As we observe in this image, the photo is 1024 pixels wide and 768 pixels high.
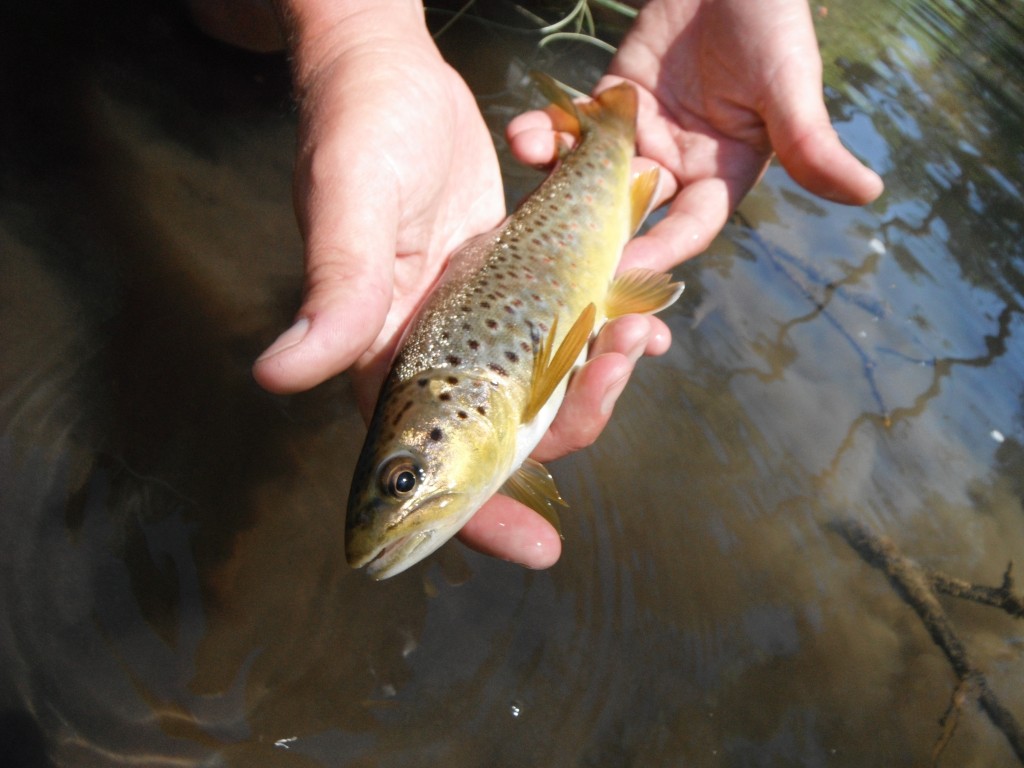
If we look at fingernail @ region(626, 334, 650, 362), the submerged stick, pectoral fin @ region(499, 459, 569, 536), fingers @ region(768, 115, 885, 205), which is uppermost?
fingers @ region(768, 115, 885, 205)

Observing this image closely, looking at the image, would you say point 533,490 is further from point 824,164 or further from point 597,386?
point 824,164

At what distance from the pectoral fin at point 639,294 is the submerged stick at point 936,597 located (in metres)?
1.84

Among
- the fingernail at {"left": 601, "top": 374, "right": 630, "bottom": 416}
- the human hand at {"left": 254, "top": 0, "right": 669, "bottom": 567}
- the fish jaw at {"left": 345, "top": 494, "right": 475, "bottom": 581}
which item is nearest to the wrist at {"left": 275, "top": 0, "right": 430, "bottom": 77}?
the human hand at {"left": 254, "top": 0, "right": 669, "bottom": 567}

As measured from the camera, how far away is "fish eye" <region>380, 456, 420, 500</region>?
7.00 ft

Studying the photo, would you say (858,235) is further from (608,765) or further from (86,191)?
(86,191)

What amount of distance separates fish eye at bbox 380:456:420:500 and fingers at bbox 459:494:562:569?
0.56 m

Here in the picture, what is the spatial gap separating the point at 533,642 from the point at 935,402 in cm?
363

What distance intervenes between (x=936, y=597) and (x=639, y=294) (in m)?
2.45

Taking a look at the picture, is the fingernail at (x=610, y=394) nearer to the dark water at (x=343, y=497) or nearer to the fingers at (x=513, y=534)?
the fingers at (x=513, y=534)

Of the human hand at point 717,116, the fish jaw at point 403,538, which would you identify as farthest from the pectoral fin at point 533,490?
the human hand at point 717,116

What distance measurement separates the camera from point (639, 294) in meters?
3.22

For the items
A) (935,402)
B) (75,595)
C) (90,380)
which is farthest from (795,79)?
(75,595)

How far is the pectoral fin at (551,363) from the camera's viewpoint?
2.51 metres

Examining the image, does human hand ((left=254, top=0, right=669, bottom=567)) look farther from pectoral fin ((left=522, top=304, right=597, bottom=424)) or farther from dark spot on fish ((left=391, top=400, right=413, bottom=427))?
dark spot on fish ((left=391, top=400, right=413, bottom=427))
